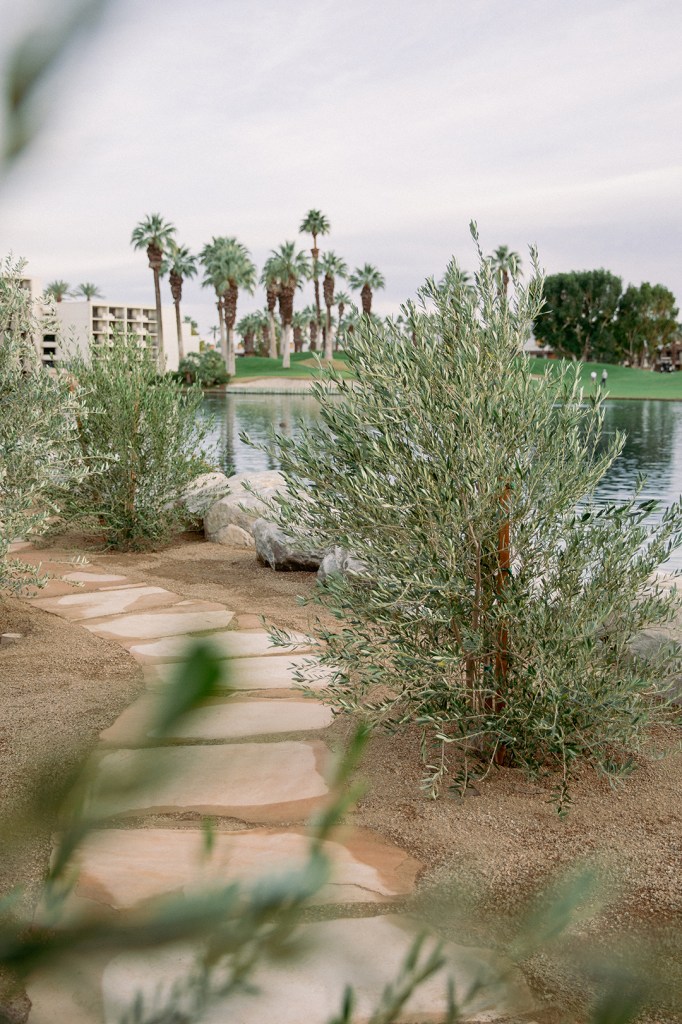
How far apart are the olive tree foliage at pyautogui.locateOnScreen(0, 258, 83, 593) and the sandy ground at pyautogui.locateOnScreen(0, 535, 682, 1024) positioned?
1.33m

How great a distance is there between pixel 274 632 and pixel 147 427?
6135mm

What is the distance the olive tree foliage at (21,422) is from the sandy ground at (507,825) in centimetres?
133

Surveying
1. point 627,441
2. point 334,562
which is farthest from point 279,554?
point 627,441

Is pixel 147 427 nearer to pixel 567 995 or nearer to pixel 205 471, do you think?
pixel 205 471

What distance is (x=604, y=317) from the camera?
316 ft

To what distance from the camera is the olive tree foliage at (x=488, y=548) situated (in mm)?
4555

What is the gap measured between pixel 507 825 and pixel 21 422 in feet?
17.6

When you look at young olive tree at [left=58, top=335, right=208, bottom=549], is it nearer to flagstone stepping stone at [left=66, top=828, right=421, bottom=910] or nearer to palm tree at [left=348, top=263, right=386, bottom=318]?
flagstone stepping stone at [left=66, top=828, right=421, bottom=910]

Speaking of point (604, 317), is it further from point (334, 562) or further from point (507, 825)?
point (507, 825)

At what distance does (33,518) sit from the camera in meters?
7.57

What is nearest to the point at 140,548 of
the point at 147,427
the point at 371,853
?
the point at 147,427

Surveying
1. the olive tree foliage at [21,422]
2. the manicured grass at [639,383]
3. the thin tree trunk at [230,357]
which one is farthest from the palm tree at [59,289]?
the thin tree trunk at [230,357]

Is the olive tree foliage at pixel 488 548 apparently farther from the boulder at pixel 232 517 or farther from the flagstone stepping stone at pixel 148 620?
Result: the boulder at pixel 232 517

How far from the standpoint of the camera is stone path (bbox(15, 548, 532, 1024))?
2.13ft
